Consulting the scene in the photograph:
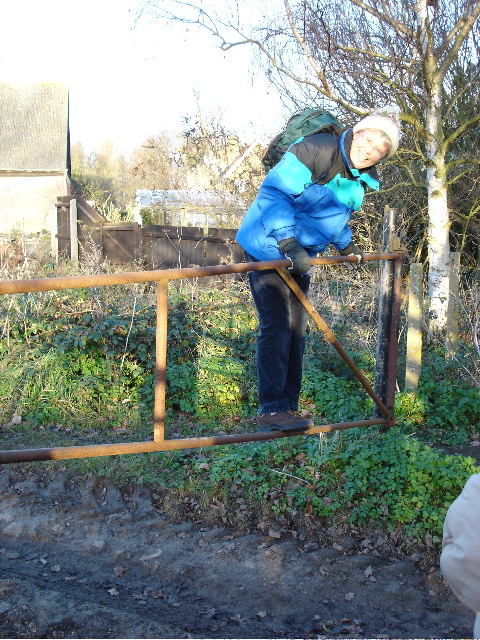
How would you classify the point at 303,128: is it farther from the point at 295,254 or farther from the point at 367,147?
the point at 295,254

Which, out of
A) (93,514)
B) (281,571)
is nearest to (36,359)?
(93,514)

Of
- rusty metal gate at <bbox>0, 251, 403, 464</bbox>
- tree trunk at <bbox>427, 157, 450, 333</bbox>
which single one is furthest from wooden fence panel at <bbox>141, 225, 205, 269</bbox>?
rusty metal gate at <bbox>0, 251, 403, 464</bbox>

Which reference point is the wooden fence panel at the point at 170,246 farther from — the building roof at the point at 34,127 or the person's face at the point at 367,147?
the building roof at the point at 34,127

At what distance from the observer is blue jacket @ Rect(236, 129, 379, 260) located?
117 inches

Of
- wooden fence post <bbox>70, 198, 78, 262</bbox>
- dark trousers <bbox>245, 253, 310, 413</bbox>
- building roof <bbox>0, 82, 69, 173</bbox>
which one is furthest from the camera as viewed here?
building roof <bbox>0, 82, 69, 173</bbox>

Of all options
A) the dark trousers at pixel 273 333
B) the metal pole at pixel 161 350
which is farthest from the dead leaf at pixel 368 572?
the metal pole at pixel 161 350

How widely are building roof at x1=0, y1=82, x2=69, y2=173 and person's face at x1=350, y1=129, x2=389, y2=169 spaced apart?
29.1 meters

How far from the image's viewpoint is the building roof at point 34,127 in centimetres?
3059

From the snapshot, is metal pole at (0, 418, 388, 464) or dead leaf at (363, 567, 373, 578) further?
dead leaf at (363, 567, 373, 578)

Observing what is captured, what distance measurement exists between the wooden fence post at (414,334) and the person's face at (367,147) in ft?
9.29

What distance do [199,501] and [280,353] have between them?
1717 millimetres

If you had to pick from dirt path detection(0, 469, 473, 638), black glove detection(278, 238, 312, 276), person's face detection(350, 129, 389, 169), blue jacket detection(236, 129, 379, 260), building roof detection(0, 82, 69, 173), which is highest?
building roof detection(0, 82, 69, 173)

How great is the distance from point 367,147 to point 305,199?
1.37 feet

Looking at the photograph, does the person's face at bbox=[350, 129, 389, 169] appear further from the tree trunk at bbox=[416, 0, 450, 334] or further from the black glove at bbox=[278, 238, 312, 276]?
the tree trunk at bbox=[416, 0, 450, 334]
